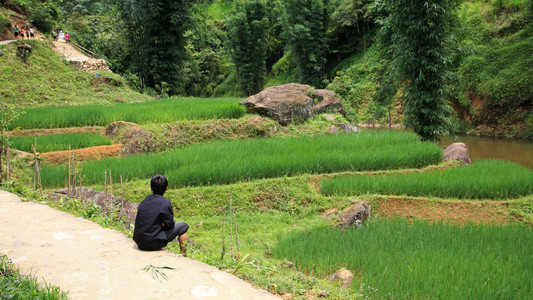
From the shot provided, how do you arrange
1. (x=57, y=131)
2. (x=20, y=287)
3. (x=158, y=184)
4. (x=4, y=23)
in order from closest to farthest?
(x=20, y=287) → (x=158, y=184) → (x=57, y=131) → (x=4, y=23)

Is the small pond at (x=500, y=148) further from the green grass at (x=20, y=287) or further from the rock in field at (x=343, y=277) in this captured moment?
the green grass at (x=20, y=287)

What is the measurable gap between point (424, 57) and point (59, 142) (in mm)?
10114

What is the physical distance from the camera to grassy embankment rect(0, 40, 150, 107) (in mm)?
13789

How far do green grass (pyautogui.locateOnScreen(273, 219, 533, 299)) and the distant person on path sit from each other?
1646mm

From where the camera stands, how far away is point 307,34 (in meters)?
29.1

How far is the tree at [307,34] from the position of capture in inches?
1174

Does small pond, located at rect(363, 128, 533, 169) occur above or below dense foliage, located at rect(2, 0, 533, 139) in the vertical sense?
below

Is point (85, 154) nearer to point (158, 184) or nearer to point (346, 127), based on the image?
point (158, 184)

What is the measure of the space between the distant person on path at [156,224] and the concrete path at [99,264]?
109mm

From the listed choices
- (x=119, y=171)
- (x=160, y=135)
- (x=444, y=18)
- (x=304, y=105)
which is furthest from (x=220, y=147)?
(x=444, y=18)

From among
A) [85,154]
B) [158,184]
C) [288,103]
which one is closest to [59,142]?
[85,154]

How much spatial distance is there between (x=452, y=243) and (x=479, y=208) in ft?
9.09

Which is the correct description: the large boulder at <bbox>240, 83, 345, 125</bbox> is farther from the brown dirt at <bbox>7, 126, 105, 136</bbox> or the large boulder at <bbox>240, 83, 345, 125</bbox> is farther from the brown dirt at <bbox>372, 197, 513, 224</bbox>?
the brown dirt at <bbox>372, 197, 513, 224</bbox>

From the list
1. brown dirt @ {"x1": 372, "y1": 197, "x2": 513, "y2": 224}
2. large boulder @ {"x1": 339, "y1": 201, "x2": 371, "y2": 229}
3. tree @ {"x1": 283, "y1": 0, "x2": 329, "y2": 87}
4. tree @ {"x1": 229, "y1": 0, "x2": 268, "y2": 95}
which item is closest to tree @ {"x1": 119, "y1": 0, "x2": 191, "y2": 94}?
tree @ {"x1": 283, "y1": 0, "x2": 329, "y2": 87}
